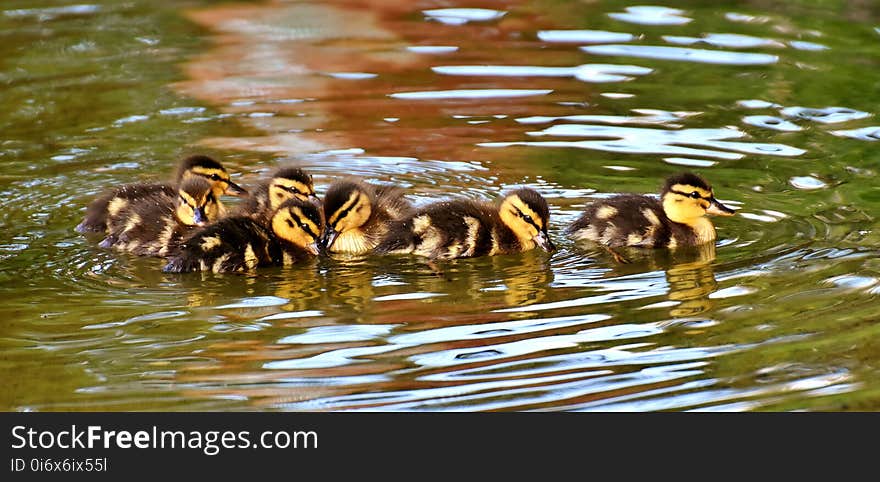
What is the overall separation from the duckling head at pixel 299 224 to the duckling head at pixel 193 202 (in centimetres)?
32

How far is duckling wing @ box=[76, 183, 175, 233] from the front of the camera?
657 cm

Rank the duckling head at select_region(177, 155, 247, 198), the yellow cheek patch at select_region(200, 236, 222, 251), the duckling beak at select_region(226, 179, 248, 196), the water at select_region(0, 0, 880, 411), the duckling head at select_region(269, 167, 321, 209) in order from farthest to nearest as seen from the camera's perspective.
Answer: the duckling beak at select_region(226, 179, 248, 196)
the duckling head at select_region(177, 155, 247, 198)
the duckling head at select_region(269, 167, 321, 209)
the yellow cheek patch at select_region(200, 236, 222, 251)
the water at select_region(0, 0, 880, 411)

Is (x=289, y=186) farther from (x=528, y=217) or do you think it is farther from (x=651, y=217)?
(x=651, y=217)

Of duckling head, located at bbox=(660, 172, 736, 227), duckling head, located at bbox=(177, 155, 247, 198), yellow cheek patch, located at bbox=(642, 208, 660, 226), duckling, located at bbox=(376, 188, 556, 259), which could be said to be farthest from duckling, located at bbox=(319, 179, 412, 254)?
duckling head, located at bbox=(660, 172, 736, 227)

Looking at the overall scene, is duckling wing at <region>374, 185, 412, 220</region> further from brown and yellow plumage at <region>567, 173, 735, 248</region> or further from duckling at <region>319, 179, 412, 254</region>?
brown and yellow plumage at <region>567, 173, 735, 248</region>

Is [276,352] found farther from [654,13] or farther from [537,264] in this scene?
[654,13]

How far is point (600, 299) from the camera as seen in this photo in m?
5.44

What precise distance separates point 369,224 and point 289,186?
41 centimetres

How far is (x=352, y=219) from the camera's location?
6.31 meters

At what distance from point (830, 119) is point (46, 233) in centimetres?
418

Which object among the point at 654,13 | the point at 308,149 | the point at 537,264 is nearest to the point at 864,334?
the point at 537,264

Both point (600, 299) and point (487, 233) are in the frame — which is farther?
point (487, 233)

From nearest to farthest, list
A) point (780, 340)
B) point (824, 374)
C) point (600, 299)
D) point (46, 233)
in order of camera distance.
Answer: point (824, 374)
point (780, 340)
point (600, 299)
point (46, 233)

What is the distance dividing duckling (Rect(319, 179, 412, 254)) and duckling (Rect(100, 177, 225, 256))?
54 centimetres
